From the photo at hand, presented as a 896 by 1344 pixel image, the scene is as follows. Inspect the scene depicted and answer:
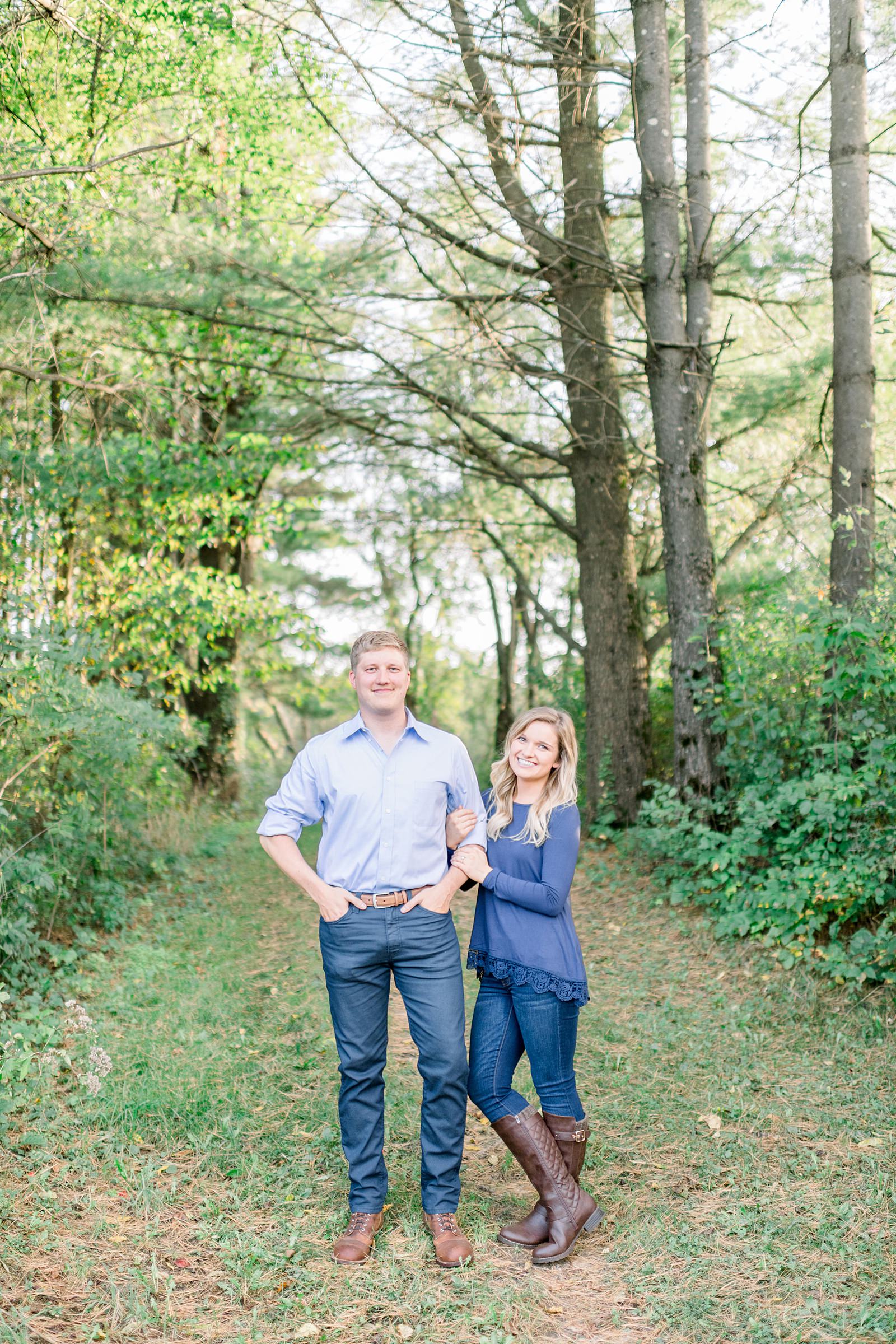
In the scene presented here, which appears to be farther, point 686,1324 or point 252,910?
point 252,910

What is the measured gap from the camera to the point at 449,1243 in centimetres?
342

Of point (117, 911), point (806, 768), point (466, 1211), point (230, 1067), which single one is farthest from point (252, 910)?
point (466, 1211)

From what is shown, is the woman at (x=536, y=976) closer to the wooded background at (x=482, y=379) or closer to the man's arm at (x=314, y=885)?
the man's arm at (x=314, y=885)

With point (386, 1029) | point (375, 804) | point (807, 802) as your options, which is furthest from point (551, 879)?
point (807, 802)

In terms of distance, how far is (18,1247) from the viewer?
3398mm

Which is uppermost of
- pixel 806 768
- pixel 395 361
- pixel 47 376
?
pixel 395 361

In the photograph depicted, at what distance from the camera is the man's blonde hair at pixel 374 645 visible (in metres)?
3.49

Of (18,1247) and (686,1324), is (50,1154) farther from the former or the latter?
(686,1324)

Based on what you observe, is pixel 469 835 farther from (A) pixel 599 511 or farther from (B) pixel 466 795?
(A) pixel 599 511

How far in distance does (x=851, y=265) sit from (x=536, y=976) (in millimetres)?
5907

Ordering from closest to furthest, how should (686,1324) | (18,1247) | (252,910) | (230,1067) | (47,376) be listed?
(686,1324) → (18,1247) → (230,1067) → (47,376) → (252,910)

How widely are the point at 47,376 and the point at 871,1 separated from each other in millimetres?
6378

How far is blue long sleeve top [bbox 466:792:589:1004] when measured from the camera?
11.4ft

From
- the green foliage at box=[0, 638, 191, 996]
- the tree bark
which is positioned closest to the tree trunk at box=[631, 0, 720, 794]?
the tree bark
